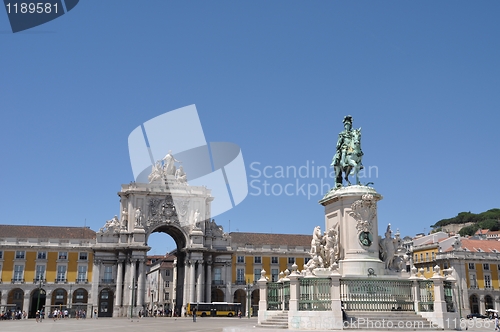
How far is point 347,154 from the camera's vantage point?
20922mm

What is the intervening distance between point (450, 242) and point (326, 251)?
2127 inches

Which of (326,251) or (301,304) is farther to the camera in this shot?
(326,251)

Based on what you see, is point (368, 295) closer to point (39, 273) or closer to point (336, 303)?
point (336, 303)

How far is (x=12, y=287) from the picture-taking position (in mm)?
63062

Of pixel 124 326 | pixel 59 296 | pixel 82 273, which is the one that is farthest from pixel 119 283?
pixel 124 326

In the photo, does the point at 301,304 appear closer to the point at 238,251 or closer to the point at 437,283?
the point at 437,283

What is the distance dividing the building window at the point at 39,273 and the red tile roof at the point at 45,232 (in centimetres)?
367

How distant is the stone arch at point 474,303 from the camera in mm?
64056

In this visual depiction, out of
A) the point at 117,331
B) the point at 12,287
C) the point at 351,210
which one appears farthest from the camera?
the point at 12,287

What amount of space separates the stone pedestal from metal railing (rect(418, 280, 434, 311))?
4.60 ft

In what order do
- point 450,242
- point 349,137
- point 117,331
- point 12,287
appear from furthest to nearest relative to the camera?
point 450,242, point 12,287, point 117,331, point 349,137

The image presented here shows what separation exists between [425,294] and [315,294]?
3913 mm

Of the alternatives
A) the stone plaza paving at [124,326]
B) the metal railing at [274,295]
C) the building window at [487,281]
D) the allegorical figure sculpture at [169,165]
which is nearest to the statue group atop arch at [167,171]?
the allegorical figure sculpture at [169,165]

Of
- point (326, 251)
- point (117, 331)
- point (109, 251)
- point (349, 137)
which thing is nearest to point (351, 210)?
point (326, 251)
